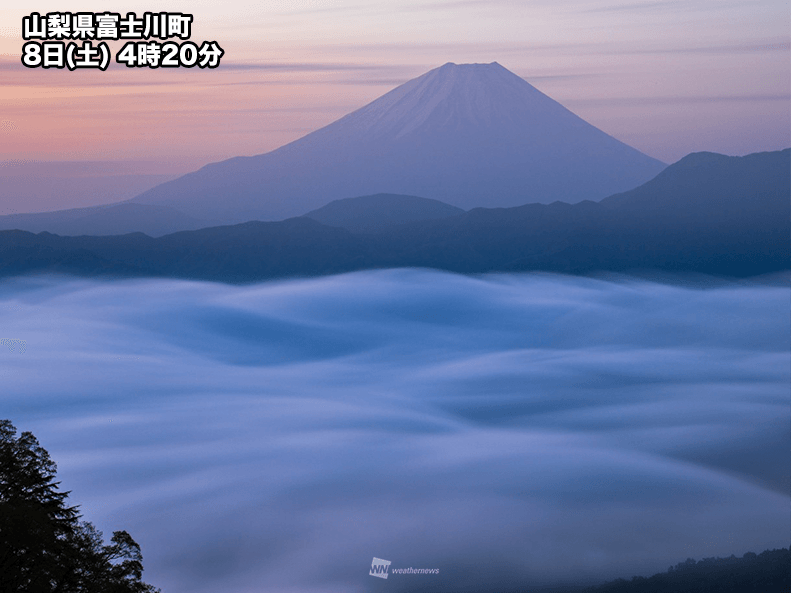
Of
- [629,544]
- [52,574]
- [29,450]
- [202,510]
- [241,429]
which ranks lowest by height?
[52,574]

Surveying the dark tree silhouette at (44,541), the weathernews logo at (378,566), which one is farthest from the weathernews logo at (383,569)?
the dark tree silhouette at (44,541)

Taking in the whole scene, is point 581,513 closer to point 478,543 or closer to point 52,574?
point 478,543

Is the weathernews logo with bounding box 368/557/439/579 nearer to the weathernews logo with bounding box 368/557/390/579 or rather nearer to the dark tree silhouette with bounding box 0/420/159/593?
the weathernews logo with bounding box 368/557/390/579

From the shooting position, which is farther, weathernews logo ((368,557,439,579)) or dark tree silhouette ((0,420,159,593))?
weathernews logo ((368,557,439,579))

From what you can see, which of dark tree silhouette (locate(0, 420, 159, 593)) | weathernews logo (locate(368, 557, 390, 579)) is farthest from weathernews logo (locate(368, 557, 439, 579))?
dark tree silhouette (locate(0, 420, 159, 593))

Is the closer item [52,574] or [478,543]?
[52,574]

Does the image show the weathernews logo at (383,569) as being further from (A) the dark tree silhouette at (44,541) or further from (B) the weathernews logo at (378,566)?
(A) the dark tree silhouette at (44,541)

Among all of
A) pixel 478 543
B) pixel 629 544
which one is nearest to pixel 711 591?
pixel 629 544

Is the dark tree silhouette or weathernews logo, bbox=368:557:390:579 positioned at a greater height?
weathernews logo, bbox=368:557:390:579
